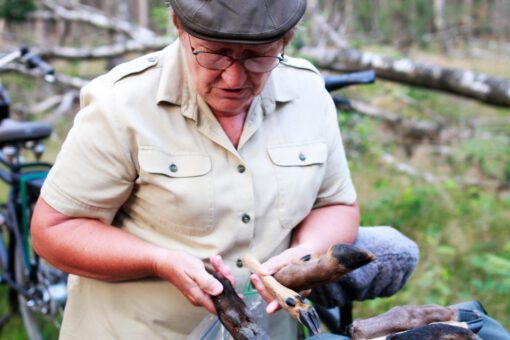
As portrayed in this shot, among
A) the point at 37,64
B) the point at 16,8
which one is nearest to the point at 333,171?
the point at 37,64

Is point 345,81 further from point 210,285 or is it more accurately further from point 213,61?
point 210,285

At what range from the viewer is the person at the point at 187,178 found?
77.8 inches

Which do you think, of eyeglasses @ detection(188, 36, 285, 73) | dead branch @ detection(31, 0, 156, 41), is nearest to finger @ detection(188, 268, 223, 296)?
eyeglasses @ detection(188, 36, 285, 73)

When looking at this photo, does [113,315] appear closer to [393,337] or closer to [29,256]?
[393,337]

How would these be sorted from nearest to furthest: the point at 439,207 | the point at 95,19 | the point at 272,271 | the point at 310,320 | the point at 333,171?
1. the point at 310,320
2. the point at 272,271
3. the point at 333,171
4. the point at 439,207
5. the point at 95,19

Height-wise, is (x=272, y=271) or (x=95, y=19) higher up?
(x=272, y=271)

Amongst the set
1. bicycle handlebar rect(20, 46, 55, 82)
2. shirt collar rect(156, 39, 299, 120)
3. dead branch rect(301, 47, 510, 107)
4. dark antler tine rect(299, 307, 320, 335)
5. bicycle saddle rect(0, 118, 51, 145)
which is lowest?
bicycle saddle rect(0, 118, 51, 145)

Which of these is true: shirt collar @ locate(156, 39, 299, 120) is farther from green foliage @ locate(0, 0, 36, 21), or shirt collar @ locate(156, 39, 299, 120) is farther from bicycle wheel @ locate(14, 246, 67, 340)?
green foliage @ locate(0, 0, 36, 21)

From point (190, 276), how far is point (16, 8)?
11033 mm

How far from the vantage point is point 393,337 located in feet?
5.45

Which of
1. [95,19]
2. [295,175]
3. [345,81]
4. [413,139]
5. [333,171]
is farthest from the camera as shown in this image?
A: [95,19]

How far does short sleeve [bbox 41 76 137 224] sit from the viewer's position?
204 cm

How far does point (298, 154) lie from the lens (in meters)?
2.27

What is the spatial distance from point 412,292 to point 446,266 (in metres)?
0.54
